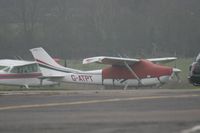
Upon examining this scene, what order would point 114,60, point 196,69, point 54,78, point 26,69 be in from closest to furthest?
point 196,69 < point 114,60 < point 54,78 < point 26,69

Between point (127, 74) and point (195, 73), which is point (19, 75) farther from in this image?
point (195, 73)

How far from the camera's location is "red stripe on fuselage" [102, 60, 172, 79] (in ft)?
116

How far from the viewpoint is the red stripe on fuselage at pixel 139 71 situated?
35344 mm

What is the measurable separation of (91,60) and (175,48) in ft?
149

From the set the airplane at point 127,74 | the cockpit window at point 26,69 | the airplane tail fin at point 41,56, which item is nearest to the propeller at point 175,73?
the airplane at point 127,74

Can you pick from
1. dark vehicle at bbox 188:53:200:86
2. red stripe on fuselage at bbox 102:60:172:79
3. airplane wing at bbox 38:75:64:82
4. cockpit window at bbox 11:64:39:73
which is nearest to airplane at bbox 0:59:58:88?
cockpit window at bbox 11:64:39:73

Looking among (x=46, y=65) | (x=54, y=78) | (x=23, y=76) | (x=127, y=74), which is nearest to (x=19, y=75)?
(x=23, y=76)

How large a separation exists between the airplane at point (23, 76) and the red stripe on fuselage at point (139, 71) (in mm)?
4547

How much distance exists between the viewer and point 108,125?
476 inches

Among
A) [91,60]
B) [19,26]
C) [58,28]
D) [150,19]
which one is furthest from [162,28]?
[91,60]

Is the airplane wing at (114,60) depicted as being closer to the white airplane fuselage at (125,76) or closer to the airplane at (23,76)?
the white airplane fuselage at (125,76)

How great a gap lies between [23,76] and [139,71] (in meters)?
7.86

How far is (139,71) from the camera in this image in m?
36.1

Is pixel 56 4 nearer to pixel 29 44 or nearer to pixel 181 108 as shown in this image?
pixel 29 44
